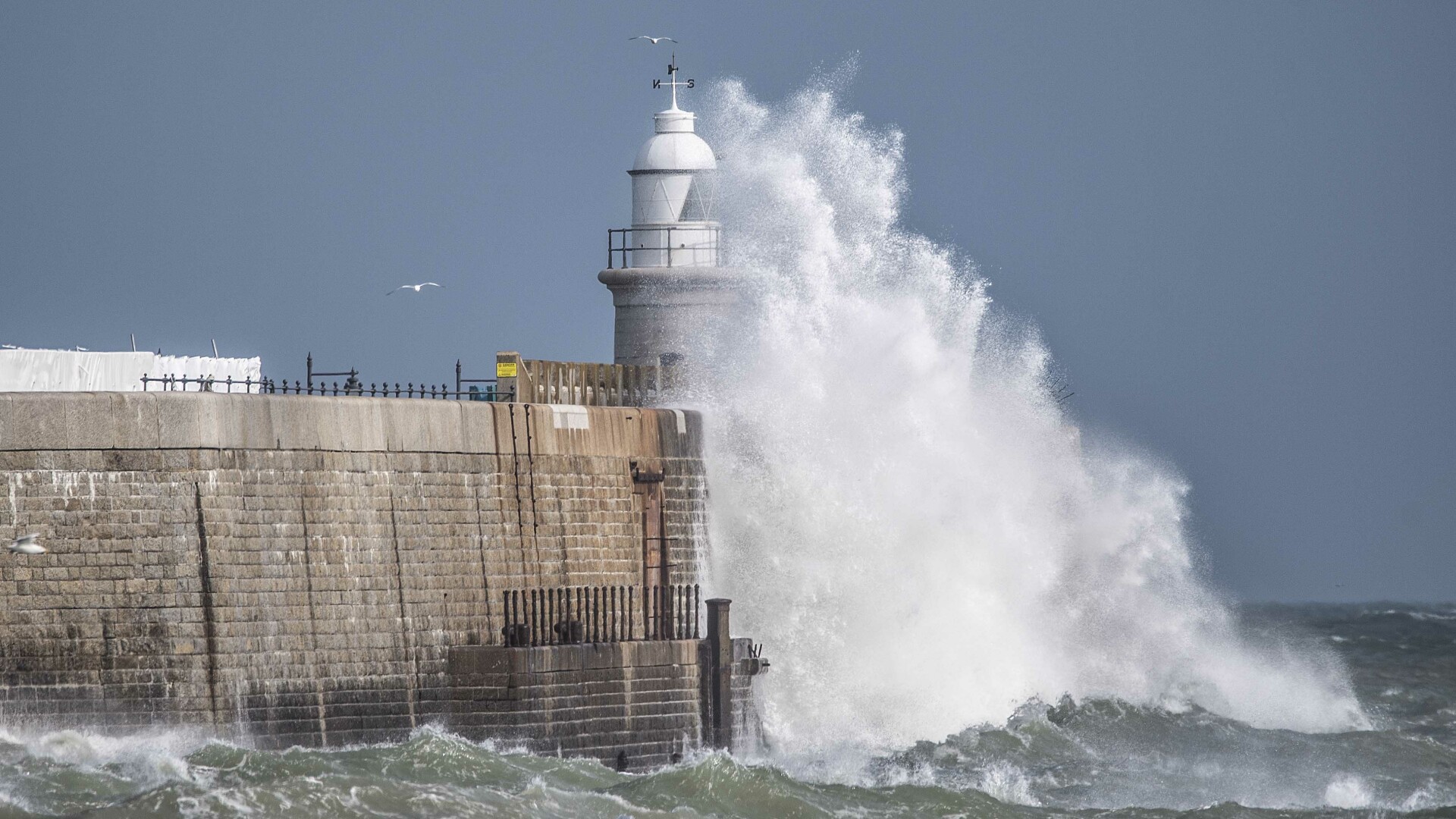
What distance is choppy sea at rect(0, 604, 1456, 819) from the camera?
16.0 meters

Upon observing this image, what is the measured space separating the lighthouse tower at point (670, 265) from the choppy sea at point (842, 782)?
6.46 m

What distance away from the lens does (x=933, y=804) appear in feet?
61.8

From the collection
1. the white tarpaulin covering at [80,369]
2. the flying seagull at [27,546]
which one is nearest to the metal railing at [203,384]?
the white tarpaulin covering at [80,369]

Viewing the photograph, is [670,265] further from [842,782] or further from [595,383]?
[842,782]

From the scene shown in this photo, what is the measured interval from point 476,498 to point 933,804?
4.90 meters

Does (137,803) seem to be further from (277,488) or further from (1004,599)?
(1004,599)

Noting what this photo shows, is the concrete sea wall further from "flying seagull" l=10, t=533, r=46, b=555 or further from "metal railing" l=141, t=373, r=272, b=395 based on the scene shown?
"metal railing" l=141, t=373, r=272, b=395

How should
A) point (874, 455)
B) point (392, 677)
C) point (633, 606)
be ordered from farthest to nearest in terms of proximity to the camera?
point (874, 455), point (633, 606), point (392, 677)

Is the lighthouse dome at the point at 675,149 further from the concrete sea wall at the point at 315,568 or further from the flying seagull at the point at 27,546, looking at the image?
the flying seagull at the point at 27,546

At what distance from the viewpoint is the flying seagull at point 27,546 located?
53.2 feet

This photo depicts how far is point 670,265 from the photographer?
2755 centimetres

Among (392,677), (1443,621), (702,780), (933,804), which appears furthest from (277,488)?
(1443,621)

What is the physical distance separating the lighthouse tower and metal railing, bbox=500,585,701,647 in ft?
22.4

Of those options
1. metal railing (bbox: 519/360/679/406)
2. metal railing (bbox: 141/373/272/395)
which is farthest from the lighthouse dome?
metal railing (bbox: 141/373/272/395)
